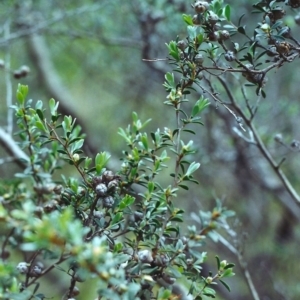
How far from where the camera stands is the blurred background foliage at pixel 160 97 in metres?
2.09

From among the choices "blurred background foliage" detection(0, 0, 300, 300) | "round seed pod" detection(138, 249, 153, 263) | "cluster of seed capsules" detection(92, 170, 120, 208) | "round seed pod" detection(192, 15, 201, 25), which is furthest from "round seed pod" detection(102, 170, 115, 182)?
"blurred background foliage" detection(0, 0, 300, 300)

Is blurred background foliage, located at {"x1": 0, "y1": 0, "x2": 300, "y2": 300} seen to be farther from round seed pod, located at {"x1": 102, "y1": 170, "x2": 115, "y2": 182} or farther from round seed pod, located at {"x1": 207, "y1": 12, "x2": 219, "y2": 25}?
round seed pod, located at {"x1": 102, "y1": 170, "x2": 115, "y2": 182}

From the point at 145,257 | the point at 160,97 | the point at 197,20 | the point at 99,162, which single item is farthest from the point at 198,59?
the point at 160,97

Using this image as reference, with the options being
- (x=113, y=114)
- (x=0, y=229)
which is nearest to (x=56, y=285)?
(x=0, y=229)

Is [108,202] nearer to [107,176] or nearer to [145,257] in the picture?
[107,176]

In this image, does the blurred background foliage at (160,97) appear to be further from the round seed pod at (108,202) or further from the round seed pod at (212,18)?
the round seed pod at (108,202)

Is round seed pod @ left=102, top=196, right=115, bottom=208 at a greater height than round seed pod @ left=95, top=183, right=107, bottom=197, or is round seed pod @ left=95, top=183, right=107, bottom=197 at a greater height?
round seed pod @ left=95, top=183, right=107, bottom=197

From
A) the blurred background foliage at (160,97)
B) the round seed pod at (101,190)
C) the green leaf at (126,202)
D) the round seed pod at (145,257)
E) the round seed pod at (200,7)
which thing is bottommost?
the round seed pod at (145,257)

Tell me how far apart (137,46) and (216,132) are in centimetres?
64

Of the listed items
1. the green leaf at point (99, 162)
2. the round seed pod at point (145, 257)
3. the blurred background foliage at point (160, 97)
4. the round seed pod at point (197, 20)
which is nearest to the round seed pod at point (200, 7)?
the round seed pod at point (197, 20)

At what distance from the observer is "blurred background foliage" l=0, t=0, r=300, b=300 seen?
6.84 feet

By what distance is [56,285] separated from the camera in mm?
3080

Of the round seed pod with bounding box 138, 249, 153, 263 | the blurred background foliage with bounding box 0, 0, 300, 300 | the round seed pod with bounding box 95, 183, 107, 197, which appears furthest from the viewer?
the blurred background foliage with bounding box 0, 0, 300, 300

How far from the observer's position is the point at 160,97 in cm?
319
